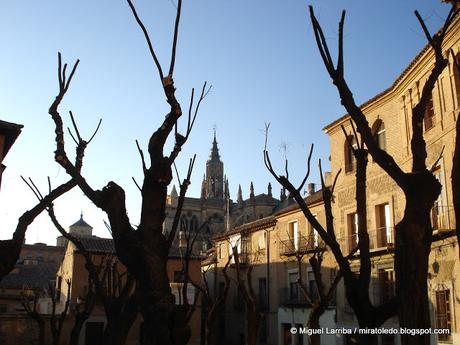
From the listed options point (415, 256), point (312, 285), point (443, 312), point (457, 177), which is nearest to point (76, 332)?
point (415, 256)

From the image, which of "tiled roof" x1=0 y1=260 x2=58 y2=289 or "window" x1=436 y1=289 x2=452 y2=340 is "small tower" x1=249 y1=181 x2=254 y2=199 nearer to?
"tiled roof" x1=0 y1=260 x2=58 y2=289

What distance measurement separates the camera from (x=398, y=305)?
607cm

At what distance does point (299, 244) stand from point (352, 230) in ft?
21.6

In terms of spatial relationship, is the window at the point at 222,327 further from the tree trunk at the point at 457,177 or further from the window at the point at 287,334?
the tree trunk at the point at 457,177

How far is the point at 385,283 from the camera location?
2228 centimetres

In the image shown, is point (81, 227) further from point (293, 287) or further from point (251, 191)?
point (293, 287)

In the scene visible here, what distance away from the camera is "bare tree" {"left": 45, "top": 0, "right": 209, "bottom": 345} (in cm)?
611

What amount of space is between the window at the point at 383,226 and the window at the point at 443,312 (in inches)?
149

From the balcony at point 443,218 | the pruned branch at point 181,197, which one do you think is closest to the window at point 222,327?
the balcony at point 443,218

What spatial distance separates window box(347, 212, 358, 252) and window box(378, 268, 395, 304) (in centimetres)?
216

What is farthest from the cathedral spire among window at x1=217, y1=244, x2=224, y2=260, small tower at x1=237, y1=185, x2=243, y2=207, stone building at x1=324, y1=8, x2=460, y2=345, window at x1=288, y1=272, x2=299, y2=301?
stone building at x1=324, y1=8, x2=460, y2=345

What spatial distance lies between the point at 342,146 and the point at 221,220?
74.1 m

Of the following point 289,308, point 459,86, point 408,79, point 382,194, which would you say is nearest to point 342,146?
point 382,194

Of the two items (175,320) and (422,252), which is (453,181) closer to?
(422,252)
